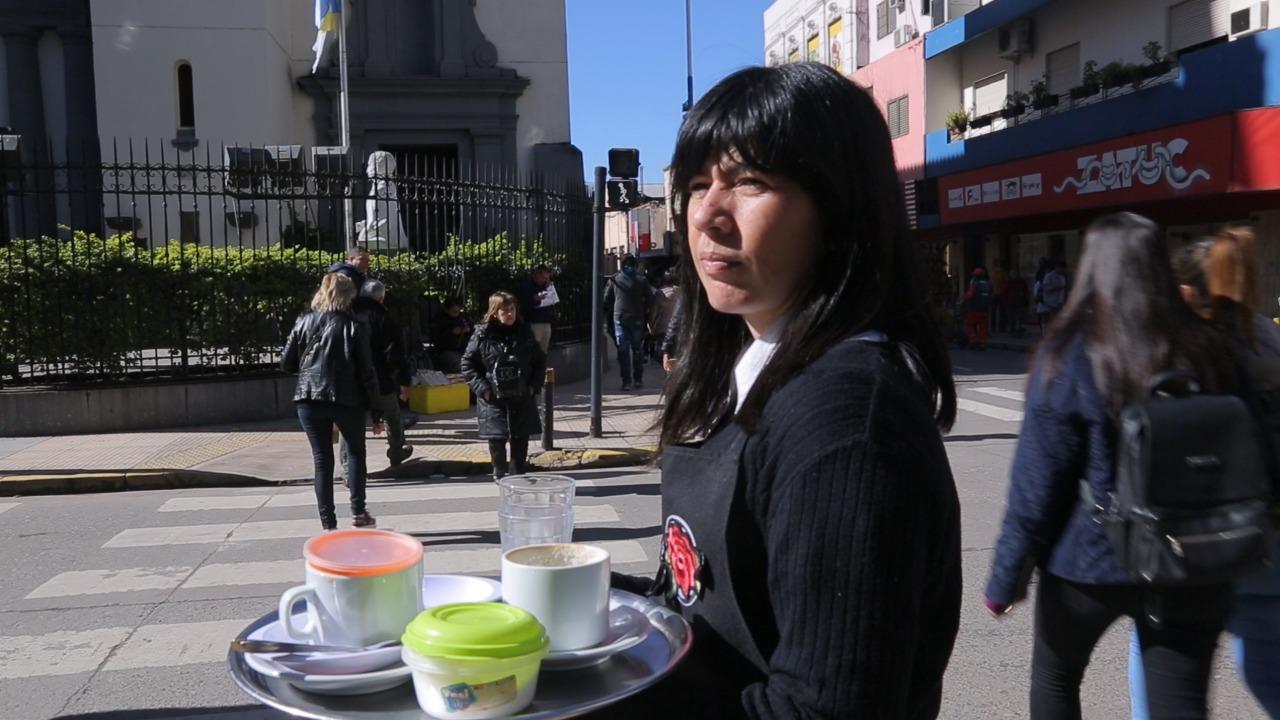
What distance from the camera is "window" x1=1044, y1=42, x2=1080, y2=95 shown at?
23609mm

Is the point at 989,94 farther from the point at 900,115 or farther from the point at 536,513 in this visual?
the point at 536,513

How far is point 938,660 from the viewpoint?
1.35 meters

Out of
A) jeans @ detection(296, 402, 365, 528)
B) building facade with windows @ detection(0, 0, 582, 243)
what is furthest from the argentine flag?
jeans @ detection(296, 402, 365, 528)

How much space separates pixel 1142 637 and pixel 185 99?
2334 cm

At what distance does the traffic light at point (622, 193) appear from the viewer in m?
11.5

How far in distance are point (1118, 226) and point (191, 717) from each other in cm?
255

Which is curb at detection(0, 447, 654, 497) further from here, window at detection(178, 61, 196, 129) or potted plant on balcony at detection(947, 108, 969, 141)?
potted plant on balcony at detection(947, 108, 969, 141)

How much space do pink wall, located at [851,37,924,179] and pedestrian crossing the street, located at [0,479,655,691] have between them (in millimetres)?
23012

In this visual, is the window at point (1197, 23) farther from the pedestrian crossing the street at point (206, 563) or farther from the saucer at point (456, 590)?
the saucer at point (456, 590)

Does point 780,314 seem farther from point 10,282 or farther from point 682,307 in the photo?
point 10,282

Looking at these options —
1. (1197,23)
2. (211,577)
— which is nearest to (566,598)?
(211,577)

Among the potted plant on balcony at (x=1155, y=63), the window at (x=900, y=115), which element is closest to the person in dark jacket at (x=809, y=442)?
the potted plant on balcony at (x=1155, y=63)

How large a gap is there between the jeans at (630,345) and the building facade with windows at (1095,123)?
8357mm

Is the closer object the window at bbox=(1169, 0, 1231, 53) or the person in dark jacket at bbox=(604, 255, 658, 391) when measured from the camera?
the person in dark jacket at bbox=(604, 255, 658, 391)
